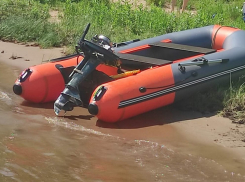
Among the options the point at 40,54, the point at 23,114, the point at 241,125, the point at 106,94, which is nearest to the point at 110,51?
the point at 106,94

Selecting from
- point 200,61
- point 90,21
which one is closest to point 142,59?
point 200,61

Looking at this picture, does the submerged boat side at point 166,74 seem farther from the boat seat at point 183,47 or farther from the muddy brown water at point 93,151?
the muddy brown water at point 93,151

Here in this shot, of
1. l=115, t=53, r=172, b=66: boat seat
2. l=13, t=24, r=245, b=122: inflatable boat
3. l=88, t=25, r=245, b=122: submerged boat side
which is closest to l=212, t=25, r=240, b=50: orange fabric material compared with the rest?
l=88, t=25, r=245, b=122: submerged boat side

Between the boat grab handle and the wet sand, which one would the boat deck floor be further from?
the wet sand

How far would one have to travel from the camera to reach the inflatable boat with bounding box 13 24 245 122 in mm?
6492

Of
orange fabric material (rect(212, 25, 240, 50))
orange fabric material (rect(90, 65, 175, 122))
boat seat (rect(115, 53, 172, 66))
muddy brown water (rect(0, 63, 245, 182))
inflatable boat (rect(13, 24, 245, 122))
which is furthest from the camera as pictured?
orange fabric material (rect(212, 25, 240, 50))

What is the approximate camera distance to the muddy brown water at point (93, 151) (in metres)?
5.13

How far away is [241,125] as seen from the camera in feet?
21.5

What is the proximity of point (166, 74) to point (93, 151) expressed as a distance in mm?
1597

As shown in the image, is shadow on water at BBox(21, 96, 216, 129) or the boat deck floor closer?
shadow on water at BBox(21, 96, 216, 129)

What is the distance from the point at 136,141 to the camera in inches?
237

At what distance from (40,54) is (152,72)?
10.4ft

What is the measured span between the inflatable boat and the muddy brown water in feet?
0.70

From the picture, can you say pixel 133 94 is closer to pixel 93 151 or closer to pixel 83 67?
pixel 83 67
